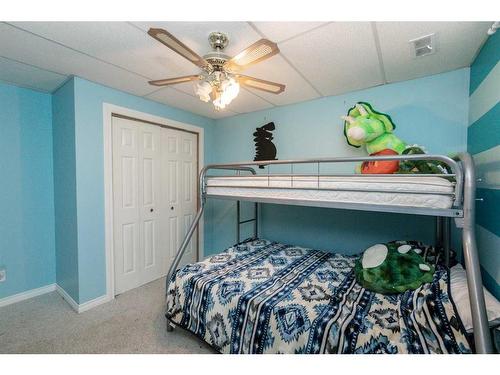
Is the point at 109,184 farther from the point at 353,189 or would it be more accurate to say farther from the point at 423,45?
the point at 423,45

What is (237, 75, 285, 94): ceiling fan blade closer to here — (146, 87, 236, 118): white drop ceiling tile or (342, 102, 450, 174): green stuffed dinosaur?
(342, 102, 450, 174): green stuffed dinosaur

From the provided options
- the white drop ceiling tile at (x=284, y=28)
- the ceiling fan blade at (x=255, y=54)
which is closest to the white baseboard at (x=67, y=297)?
the ceiling fan blade at (x=255, y=54)

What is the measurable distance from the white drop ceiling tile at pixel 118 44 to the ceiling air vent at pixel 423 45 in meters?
1.56

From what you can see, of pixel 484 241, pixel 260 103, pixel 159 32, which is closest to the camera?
pixel 159 32

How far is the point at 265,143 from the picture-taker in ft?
9.08

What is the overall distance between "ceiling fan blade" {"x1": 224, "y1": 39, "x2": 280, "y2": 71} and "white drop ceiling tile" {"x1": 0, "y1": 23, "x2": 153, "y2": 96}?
1.19 m

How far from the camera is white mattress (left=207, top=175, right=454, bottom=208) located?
1152mm

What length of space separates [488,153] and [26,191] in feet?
12.6

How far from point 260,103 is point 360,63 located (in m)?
1.19

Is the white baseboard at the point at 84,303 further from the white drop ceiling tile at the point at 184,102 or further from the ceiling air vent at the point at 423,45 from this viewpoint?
the ceiling air vent at the point at 423,45

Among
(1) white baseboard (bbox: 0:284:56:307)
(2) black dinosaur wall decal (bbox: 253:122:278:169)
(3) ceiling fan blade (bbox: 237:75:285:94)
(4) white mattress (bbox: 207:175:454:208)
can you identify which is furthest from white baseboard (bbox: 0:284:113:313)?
(3) ceiling fan blade (bbox: 237:75:285:94)

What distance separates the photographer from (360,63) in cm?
168
